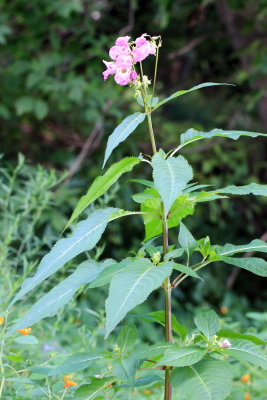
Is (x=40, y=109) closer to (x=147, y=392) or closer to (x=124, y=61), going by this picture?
(x=147, y=392)

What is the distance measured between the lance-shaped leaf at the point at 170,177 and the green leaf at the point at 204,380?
32 cm

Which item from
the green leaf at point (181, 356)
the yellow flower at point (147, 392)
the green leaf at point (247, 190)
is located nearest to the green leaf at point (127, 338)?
the green leaf at point (181, 356)

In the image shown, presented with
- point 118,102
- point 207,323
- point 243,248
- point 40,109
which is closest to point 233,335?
point 207,323

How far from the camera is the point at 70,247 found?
1.10 metres

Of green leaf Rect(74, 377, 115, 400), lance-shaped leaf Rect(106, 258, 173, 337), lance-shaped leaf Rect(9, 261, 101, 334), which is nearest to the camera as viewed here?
lance-shaped leaf Rect(106, 258, 173, 337)

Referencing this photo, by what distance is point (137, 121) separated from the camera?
1.18 meters

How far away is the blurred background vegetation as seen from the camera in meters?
4.19

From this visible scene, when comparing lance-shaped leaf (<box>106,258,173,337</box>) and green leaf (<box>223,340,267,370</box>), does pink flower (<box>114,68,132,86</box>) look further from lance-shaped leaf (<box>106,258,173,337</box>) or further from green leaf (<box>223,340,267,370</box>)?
green leaf (<box>223,340,267,370</box>)

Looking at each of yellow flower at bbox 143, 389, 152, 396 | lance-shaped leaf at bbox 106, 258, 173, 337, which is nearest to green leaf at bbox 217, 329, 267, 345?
lance-shaped leaf at bbox 106, 258, 173, 337

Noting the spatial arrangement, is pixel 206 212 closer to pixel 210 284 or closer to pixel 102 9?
pixel 210 284

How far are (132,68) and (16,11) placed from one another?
131 inches

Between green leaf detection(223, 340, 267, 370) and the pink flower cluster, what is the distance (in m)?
0.59

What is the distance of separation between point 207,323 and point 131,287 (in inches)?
10.7

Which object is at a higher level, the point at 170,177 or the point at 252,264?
the point at 170,177
